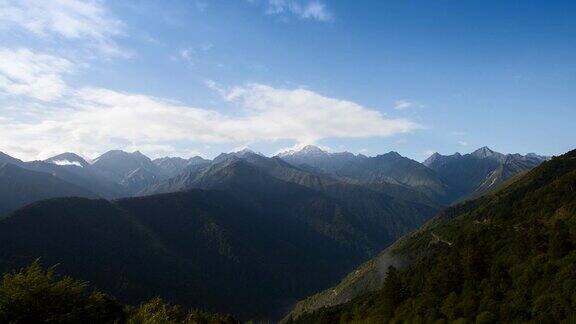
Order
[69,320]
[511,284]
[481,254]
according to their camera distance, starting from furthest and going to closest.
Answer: [481,254], [511,284], [69,320]

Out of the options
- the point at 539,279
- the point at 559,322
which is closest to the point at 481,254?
the point at 539,279

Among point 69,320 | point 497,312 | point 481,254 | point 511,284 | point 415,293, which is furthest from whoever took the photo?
point 415,293

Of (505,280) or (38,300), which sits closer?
(38,300)

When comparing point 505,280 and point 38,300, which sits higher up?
point 38,300

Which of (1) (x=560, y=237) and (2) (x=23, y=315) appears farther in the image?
(1) (x=560, y=237)

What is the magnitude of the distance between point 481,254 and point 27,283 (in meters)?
134

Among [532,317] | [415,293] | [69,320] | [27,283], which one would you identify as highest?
[27,283]

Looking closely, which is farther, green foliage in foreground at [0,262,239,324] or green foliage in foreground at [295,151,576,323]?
green foliage in foreground at [295,151,576,323]

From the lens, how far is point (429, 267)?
632 ft

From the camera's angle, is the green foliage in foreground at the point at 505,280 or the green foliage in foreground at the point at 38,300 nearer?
the green foliage in foreground at the point at 38,300

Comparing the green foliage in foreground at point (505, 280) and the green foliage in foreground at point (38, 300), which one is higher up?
the green foliage in foreground at point (38, 300)

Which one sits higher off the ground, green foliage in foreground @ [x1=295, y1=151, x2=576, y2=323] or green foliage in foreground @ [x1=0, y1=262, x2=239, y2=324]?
green foliage in foreground @ [x1=0, y1=262, x2=239, y2=324]

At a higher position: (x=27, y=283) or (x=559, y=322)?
(x=27, y=283)

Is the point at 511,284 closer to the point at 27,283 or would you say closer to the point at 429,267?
the point at 429,267
